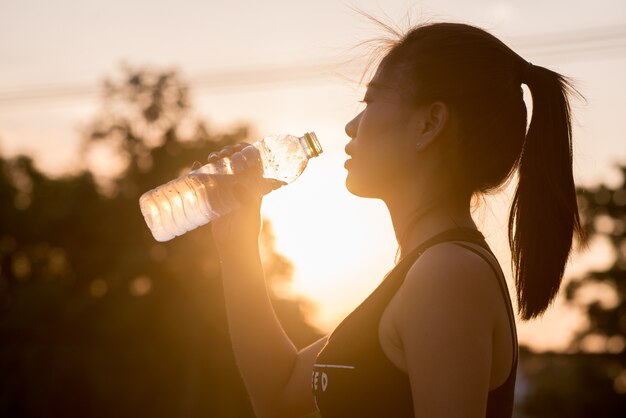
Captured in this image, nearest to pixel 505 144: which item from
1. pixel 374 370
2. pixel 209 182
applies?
pixel 374 370

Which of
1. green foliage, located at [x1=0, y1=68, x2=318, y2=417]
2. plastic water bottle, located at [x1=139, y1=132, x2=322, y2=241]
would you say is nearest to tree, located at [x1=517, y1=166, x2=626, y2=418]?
green foliage, located at [x1=0, y1=68, x2=318, y2=417]

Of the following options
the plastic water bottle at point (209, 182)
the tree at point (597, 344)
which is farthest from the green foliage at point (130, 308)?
the plastic water bottle at point (209, 182)

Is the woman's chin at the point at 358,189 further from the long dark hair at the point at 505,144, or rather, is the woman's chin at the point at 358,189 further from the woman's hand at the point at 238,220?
the woman's hand at the point at 238,220

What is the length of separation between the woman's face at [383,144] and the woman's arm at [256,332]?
66 centimetres

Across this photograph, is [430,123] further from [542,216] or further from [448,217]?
[542,216]

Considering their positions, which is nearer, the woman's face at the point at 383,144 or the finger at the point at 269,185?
the woman's face at the point at 383,144

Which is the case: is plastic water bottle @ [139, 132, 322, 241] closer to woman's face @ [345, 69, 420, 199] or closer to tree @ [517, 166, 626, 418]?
woman's face @ [345, 69, 420, 199]

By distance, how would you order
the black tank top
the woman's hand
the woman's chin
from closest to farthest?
the black tank top
the woman's chin
the woman's hand

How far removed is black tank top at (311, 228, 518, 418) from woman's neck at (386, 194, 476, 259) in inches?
4.0

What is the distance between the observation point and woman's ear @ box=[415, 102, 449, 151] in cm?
221

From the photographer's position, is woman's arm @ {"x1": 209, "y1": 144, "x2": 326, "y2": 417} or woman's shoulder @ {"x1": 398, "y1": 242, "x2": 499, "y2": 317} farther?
woman's arm @ {"x1": 209, "y1": 144, "x2": 326, "y2": 417}

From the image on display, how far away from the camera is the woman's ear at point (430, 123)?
221cm

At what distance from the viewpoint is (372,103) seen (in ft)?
7.70

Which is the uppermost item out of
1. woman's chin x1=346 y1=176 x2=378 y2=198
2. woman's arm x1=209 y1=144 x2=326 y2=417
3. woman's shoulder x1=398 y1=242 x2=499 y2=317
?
woman's chin x1=346 y1=176 x2=378 y2=198
